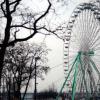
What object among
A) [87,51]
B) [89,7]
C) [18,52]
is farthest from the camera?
[18,52]

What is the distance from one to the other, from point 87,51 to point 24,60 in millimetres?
20201

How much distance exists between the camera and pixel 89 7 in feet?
120

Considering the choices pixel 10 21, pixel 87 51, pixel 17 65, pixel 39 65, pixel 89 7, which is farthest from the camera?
pixel 39 65

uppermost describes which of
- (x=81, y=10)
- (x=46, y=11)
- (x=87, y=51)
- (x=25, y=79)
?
(x=81, y=10)

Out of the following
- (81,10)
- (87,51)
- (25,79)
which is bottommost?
(25,79)

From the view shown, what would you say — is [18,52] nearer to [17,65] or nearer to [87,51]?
[17,65]

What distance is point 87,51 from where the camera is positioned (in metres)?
33.6

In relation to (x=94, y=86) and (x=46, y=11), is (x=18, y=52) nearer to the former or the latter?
(x=94, y=86)

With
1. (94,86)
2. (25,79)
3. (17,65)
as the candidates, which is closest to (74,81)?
(94,86)

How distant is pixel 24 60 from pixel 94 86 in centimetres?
2007

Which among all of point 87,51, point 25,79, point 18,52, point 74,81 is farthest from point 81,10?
point 25,79

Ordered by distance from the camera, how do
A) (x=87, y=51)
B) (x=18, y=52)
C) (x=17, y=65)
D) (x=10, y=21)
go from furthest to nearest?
1. (x=17, y=65)
2. (x=18, y=52)
3. (x=87, y=51)
4. (x=10, y=21)

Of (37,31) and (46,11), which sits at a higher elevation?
(46,11)

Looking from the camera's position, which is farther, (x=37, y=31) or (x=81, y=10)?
(x=81, y=10)
